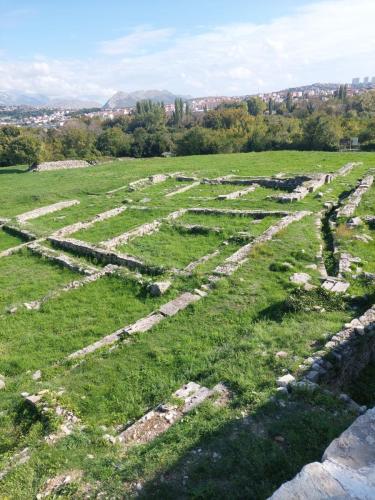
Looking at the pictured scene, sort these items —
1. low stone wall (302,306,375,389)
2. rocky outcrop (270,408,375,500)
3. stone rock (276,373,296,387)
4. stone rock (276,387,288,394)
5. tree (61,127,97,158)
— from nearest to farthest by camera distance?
rocky outcrop (270,408,375,500), stone rock (276,387,288,394), stone rock (276,373,296,387), low stone wall (302,306,375,389), tree (61,127,97,158)

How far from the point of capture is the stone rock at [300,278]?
12141mm

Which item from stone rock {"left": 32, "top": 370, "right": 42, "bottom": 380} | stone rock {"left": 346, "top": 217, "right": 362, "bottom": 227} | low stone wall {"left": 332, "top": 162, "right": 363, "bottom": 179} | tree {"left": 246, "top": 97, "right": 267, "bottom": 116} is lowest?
stone rock {"left": 32, "top": 370, "right": 42, "bottom": 380}

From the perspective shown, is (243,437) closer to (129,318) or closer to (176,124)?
A: (129,318)

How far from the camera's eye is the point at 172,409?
714cm

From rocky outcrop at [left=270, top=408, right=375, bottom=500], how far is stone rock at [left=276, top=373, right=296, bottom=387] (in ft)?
9.93

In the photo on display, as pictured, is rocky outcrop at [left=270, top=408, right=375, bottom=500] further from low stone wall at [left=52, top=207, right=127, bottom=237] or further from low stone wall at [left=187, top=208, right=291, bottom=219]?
low stone wall at [left=52, top=207, right=127, bottom=237]

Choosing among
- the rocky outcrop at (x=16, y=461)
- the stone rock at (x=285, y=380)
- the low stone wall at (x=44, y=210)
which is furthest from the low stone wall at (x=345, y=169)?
the rocky outcrop at (x=16, y=461)

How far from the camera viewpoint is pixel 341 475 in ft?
11.8

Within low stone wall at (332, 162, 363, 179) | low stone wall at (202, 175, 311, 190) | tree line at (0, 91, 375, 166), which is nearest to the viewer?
low stone wall at (202, 175, 311, 190)

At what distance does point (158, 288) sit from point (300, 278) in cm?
472

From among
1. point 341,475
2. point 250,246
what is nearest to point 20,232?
point 250,246

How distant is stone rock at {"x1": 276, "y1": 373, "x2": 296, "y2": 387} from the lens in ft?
24.0

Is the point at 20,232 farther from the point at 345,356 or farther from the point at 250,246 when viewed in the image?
the point at 345,356

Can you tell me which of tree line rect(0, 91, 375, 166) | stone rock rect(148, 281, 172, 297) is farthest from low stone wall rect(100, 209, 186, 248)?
tree line rect(0, 91, 375, 166)
